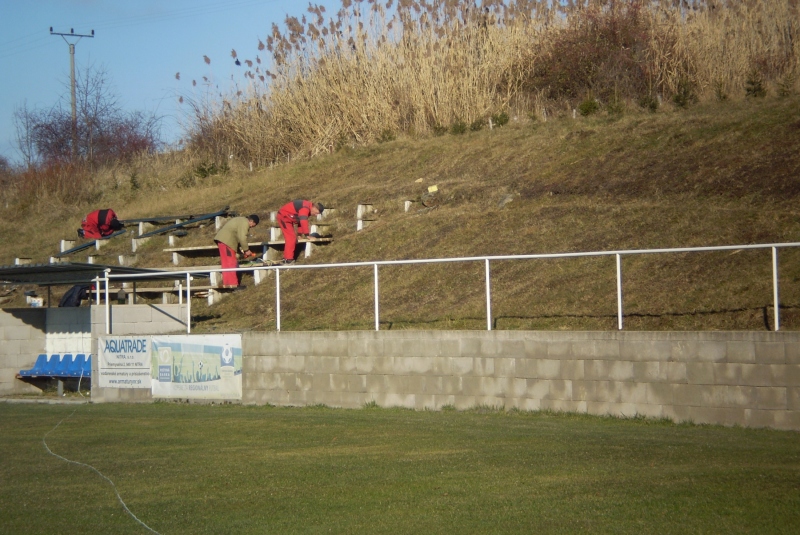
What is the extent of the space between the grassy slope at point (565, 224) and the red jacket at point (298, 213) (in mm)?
932

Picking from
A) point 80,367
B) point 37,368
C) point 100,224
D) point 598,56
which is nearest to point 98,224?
point 100,224

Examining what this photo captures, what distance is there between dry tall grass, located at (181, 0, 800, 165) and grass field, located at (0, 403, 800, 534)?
18823 millimetres

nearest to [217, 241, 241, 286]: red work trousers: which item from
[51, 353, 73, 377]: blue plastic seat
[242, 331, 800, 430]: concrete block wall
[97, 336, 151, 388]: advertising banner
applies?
[51, 353, 73, 377]: blue plastic seat

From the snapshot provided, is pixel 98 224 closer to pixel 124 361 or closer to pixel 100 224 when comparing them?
pixel 100 224

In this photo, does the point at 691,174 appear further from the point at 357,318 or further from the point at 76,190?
the point at 76,190

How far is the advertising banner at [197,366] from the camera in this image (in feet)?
53.7

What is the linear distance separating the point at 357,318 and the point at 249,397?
282cm

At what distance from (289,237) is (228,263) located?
1.80 metres

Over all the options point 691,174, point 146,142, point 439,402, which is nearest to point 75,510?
point 439,402

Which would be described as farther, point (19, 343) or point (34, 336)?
point (34, 336)

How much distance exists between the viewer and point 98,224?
1203 inches

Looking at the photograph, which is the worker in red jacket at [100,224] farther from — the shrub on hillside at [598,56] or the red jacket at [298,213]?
the shrub on hillside at [598,56]

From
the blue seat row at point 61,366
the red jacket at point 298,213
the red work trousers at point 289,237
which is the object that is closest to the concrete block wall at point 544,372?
the blue seat row at point 61,366

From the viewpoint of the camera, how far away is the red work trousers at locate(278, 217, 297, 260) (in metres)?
22.7
